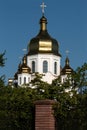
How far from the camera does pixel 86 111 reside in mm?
13586

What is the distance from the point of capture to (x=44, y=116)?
1274 cm

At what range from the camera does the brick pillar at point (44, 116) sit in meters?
12.7

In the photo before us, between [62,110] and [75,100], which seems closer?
[62,110]

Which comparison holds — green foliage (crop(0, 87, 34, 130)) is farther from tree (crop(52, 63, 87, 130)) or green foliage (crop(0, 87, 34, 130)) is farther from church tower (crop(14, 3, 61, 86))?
church tower (crop(14, 3, 61, 86))

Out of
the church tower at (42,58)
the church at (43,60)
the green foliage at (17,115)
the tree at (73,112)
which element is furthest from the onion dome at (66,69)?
the green foliage at (17,115)

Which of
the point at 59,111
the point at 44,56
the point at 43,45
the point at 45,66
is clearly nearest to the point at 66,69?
the point at 45,66

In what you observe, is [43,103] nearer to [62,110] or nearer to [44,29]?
[62,110]

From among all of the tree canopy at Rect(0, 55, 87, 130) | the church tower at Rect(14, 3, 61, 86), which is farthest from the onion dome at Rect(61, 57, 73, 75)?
the tree canopy at Rect(0, 55, 87, 130)

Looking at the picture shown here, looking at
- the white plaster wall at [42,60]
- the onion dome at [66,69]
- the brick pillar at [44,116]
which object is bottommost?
the brick pillar at [44,116]

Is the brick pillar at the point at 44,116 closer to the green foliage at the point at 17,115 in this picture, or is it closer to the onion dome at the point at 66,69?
the green foliage at the point at 17,115

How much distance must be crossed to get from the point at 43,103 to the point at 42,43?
147 feet

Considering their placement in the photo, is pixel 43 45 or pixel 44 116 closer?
pixel 44 116

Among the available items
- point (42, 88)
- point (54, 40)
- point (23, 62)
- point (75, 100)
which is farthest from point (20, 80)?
point (75, 100)

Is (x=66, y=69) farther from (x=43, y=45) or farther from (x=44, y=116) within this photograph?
(x=44, y=116)
